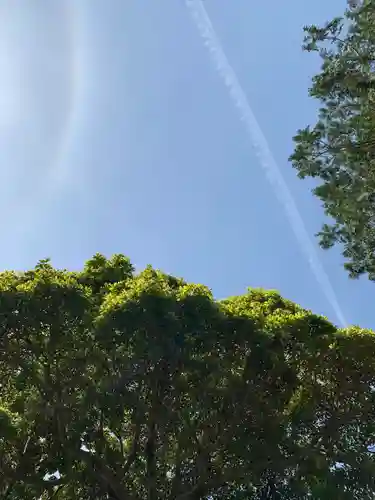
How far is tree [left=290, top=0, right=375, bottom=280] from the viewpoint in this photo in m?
11.1

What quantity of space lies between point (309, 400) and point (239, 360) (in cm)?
263

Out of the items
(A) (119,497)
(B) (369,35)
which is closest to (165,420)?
(A) (119,497)

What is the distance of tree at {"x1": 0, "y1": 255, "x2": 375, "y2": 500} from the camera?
13672mm

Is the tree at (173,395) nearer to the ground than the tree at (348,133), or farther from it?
nearer to the ground

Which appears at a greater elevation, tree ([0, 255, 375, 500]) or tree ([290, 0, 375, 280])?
tree ([290, 0, 375, 280])

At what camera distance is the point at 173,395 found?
1450 cm

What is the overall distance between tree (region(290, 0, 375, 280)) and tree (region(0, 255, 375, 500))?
3697 millimetres

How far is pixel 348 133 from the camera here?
12086 mm

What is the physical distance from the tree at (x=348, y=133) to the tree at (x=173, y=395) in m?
3.70

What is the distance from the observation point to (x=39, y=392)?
14.3m

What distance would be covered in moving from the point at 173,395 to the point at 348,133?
7.71 meters

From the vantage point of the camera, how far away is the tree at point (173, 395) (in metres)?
13.7

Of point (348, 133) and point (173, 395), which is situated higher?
point (348, 133)

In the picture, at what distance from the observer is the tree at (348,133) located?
36.4ft
